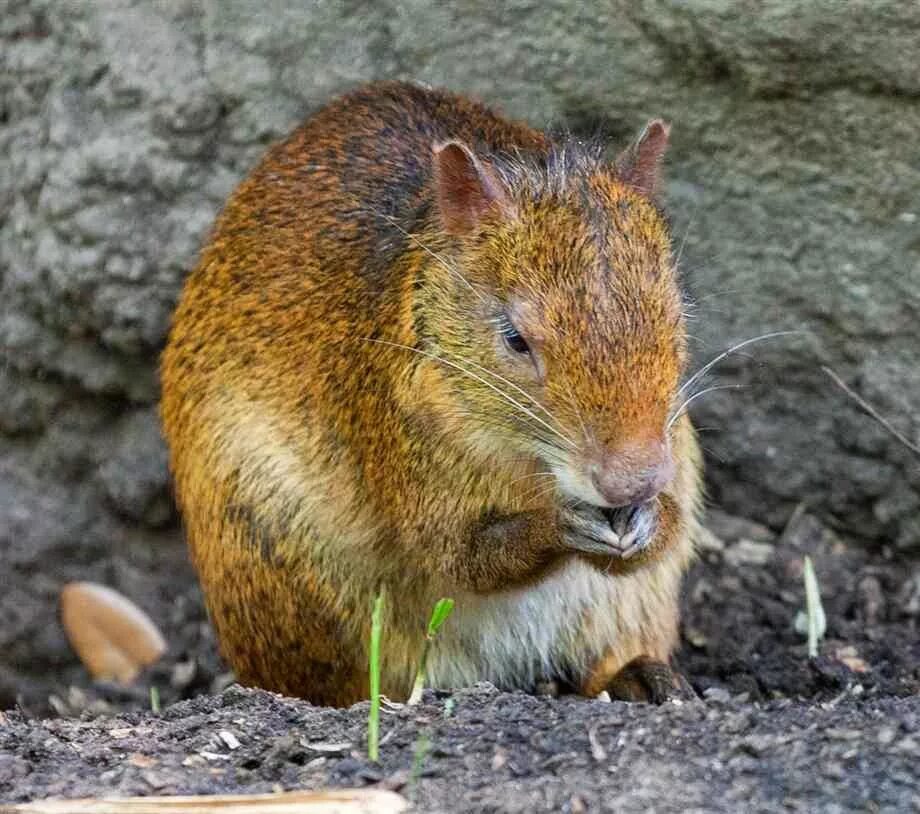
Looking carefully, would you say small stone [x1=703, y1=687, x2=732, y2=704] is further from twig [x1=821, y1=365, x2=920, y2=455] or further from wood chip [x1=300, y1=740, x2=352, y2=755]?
wood chip [x1=300, y1=740, x2=352, y2=755]

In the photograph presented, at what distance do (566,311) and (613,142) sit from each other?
1.93 meters

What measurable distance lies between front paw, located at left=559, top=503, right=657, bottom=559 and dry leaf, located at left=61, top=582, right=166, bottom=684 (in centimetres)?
323

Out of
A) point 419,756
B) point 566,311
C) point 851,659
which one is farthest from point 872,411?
point 419,756

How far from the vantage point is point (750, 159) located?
6.09 m

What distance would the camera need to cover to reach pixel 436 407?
4.99m

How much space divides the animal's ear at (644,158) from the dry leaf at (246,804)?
2078 millimetres

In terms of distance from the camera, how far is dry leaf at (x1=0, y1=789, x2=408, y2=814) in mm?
3791

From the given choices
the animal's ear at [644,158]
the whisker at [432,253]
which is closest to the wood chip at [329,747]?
the whisker at [432,253]

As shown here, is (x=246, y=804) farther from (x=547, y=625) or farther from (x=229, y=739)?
(x=547, y=625)

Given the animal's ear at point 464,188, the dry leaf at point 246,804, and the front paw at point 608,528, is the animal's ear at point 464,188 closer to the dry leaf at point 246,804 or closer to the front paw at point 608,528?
the front paw at point 608,528

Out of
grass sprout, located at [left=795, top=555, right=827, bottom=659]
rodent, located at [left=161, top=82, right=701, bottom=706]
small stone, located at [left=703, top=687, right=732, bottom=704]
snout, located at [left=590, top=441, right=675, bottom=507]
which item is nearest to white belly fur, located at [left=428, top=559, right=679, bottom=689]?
rodent, located at [left=161, top=82, right=701, bottom=706]

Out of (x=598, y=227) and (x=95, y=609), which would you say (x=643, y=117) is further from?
(x=95, y=609)

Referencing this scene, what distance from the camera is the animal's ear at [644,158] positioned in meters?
4.98

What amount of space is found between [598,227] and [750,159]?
166 centimetres
